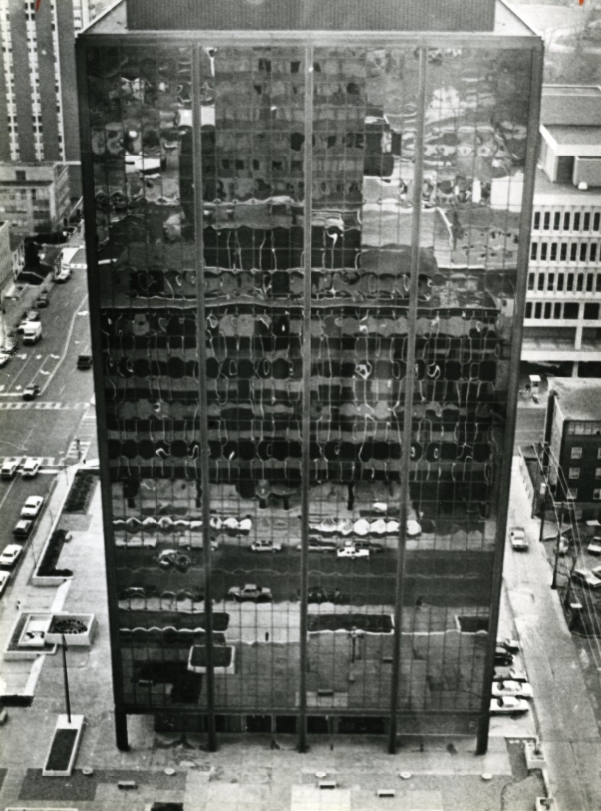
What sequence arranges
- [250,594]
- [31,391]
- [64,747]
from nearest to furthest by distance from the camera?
[250,594] < [64,747] < [31,391]

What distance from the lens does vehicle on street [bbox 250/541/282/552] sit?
58188 millimetres

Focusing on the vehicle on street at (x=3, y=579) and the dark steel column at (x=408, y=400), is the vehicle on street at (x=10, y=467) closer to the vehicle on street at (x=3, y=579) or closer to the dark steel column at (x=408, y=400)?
the vehicle on street at (x=3, y=579)

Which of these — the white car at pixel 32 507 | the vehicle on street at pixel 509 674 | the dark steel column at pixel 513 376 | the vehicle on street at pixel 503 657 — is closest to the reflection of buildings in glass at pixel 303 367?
the dark steel column at pixel 513 376

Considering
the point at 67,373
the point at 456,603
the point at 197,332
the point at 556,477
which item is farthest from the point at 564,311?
the point at 197,332

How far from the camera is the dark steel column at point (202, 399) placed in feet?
165

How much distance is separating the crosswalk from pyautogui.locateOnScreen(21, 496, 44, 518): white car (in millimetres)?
13643

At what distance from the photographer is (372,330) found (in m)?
54.1

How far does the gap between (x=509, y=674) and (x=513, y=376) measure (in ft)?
72.3

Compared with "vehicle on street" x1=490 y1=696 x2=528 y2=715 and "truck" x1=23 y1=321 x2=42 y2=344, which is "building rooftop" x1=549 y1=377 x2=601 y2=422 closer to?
"vehicle on street" x1=490 y1=696 x2=528 y2=715

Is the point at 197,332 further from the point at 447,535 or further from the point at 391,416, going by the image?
the point at 447,535

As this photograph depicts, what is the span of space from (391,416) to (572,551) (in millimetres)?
31110

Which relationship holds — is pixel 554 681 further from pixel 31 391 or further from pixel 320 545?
pixel 31 391

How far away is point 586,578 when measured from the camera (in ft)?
258

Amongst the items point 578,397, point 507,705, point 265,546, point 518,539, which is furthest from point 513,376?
point 578,397
